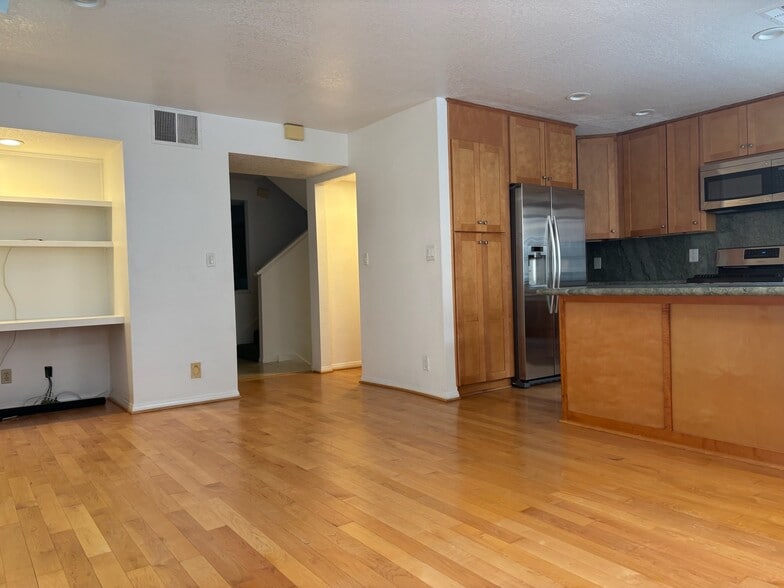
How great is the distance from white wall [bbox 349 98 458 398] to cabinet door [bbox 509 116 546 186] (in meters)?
0.76

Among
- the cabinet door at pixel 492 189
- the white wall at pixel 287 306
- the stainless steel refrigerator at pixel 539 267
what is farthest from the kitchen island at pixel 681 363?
the white wall at pixel 287 306

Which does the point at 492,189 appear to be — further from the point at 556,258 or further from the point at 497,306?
the point at 497,306

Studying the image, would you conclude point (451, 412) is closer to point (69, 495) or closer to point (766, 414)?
point (766, 414)

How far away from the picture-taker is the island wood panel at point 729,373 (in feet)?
8.93

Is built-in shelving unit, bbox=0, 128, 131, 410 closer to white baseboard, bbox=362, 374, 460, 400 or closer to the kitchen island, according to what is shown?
white baseboard, bbox=362, 374, 460, 400

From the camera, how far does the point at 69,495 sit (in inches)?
104

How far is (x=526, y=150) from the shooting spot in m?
4.98

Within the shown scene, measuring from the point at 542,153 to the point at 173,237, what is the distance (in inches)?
127

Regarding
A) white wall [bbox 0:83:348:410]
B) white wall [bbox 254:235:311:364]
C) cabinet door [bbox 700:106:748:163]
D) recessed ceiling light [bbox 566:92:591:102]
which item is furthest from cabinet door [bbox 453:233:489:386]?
white wall [bbox 254:235:311:364]

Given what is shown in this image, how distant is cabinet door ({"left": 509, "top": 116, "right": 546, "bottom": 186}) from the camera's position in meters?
4.91

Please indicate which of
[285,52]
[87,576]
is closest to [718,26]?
[285,52]

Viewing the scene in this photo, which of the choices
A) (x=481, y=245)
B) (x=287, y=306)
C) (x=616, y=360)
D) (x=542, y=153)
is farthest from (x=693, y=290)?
(x=287, y=306)

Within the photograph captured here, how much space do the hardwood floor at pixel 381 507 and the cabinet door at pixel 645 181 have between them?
100 inches

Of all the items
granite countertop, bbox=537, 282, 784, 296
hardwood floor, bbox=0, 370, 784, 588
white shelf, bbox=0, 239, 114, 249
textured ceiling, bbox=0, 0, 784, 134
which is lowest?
hardwood floor, bbox=0, 370, 784, 588
